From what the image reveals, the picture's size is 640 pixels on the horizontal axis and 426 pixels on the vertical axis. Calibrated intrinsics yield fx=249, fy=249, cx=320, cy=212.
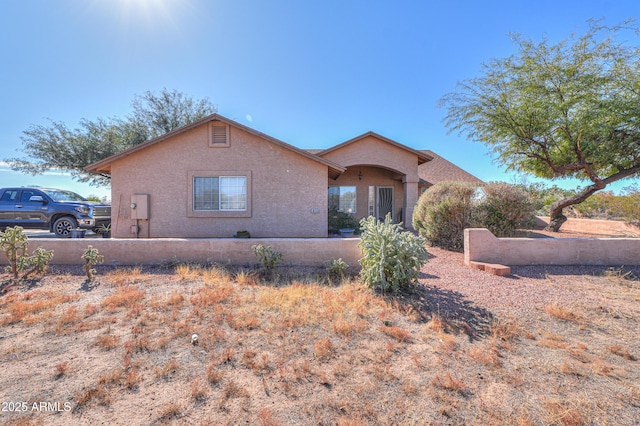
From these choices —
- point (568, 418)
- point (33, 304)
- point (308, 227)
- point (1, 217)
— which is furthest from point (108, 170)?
point (568, 418)

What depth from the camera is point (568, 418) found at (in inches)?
87.1

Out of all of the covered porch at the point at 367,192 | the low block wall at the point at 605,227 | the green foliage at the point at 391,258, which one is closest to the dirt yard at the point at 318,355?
the green foliage at the point at 391,258

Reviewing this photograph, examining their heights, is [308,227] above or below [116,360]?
above

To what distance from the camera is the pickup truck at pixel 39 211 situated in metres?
10.2

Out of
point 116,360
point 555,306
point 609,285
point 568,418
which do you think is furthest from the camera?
point 609,285

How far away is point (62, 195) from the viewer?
10797 mm

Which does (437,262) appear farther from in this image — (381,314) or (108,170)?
(108,170)

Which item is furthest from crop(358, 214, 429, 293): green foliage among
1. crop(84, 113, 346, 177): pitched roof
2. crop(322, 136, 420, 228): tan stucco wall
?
crop(322, 136, 420, 228): tan stucco wall

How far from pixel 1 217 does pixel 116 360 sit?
12937 millimetres

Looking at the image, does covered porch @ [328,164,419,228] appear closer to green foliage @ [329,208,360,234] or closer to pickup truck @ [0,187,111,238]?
green foliage @ [329,208,360,234]

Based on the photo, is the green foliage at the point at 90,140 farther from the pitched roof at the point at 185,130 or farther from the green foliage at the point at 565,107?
the green foliage at the point at 565,107

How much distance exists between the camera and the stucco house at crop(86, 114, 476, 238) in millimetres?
9727

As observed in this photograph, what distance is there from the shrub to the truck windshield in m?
16.3

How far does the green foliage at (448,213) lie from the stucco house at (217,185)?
389cm
